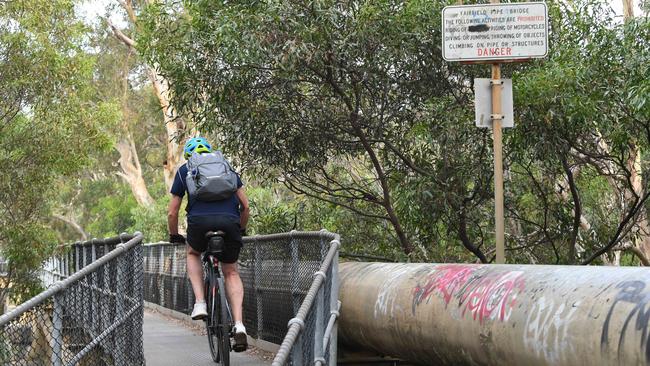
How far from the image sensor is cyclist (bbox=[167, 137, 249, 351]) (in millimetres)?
7188

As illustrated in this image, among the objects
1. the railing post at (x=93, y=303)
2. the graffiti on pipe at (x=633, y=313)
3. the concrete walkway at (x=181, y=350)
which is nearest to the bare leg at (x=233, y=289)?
the railing post at (x=93, y=303)

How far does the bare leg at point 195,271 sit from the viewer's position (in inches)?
293

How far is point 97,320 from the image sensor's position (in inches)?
292

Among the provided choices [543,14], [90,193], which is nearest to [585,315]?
[543,14]

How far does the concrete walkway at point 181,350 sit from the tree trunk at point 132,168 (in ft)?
93.4

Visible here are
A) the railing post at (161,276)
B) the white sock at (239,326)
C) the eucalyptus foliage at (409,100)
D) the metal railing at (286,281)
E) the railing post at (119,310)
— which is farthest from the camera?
the railing post at (161,276)

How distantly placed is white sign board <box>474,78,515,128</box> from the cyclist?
2.79 m

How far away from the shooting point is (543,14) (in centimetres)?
977

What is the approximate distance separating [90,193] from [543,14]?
4339 centimetres

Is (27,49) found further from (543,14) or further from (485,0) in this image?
(543,14)

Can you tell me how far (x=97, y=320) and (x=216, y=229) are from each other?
116cm

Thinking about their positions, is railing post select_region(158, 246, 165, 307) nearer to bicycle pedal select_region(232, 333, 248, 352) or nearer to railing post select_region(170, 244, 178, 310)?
railing post select_region(170, 244, 178, 310)

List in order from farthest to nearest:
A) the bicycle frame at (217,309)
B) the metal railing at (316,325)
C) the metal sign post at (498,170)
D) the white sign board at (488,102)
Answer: the white sign board at (488,102)
the metal sign post at (498,170)
the bicycle frame at (217,309)
the metal railing at (316,325)

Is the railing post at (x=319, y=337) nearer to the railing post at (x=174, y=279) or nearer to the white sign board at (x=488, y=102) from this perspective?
the white sign board at (x=488, y=102)
